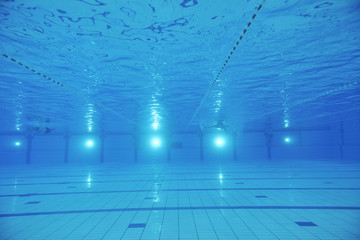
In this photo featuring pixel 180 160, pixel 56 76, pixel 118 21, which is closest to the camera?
pixel 118 21

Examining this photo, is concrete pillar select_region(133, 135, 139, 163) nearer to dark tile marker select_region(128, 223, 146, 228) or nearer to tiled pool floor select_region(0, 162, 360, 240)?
tiled pool floor select_region(0, 162, 360, 240)

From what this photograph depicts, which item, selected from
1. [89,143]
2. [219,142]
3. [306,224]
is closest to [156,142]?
[219,142]

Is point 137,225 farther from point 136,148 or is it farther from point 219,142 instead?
point 219,142

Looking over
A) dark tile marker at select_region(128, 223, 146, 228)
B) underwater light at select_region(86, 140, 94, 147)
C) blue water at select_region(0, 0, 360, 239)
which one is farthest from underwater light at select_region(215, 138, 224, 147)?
dark tile marker at select_region(128, 223, 146, 228)

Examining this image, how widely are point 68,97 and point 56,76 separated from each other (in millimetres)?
2505

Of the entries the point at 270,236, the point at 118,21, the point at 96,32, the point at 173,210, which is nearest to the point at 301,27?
the point at 118,21

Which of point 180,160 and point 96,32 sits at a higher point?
point 96,32

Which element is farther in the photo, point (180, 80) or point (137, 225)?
point (180, 80)

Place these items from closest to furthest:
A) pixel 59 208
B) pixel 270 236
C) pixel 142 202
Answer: pixel 270 236
pixel 59 208
pixel 142 202

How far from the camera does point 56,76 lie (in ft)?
18.7

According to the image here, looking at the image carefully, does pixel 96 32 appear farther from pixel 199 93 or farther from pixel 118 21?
pixel 199 93

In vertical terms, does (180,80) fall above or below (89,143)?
above

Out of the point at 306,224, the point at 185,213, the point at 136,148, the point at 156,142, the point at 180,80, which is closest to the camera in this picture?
the point at 306,224

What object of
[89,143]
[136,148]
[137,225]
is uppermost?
[89,143]
